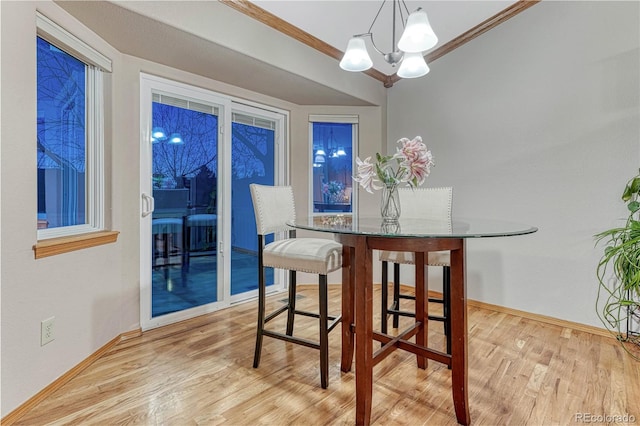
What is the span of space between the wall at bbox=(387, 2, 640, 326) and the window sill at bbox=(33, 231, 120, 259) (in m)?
2.94

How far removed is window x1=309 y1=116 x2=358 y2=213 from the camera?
12.4ft

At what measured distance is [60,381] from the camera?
1.80 metres

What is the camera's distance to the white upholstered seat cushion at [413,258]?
2186 mm

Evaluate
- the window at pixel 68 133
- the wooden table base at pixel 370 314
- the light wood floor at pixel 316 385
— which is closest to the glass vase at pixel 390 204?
the wooden table base at pixel 370 314

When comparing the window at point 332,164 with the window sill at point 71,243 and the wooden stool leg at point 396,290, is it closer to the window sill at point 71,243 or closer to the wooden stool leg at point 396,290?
the wooden stool leg at point 396,290

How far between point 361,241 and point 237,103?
2231 millimetres

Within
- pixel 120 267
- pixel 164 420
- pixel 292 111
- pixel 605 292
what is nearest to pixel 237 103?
pixel 292 111

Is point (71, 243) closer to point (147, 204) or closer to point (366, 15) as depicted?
point (147, 204)

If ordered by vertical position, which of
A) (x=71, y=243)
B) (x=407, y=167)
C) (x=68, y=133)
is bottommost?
(x=71, y=243)

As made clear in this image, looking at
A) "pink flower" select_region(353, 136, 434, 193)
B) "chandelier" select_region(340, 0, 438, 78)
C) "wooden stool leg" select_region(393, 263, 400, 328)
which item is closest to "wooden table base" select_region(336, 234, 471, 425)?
"pink flower" select_region(353, 136, 434, 193)

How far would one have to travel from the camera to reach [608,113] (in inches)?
97.1

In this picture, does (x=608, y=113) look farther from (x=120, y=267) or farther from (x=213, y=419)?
(x=120, y=267)

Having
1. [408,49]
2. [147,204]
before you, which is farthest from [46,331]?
[408,49]

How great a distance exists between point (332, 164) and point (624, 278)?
265 cm
